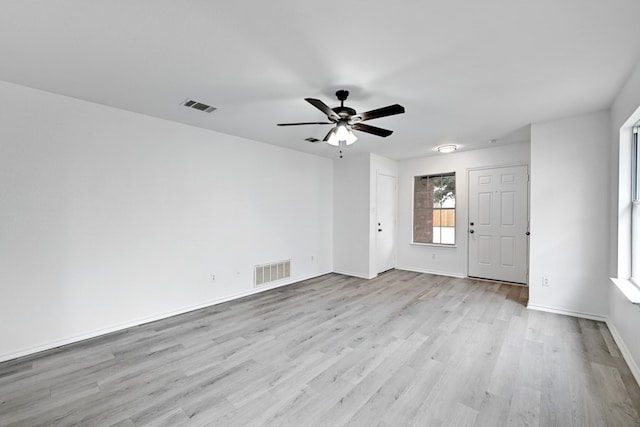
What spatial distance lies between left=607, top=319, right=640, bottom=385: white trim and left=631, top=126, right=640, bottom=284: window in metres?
0.61

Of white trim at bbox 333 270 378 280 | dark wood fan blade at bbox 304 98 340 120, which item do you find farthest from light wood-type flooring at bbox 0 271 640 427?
dark wood fan blade at bbox 304 98 340 120

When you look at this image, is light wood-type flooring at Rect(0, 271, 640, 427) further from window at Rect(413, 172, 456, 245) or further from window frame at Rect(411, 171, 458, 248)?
window at Rect(413, 172, 456, 245)

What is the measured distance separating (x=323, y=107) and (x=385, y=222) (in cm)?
401

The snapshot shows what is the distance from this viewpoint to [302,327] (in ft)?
10.6

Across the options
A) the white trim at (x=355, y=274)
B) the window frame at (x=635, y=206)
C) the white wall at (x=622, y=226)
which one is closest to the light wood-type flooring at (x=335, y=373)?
the white wall at (x=622, y=226)

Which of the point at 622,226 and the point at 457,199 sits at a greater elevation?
the point at 457,199

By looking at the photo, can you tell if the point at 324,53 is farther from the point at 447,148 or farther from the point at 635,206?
the point at 447,148

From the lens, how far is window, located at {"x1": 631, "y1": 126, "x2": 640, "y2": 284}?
271cm

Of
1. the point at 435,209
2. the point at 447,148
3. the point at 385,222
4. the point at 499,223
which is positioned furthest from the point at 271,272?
the point at 499,223

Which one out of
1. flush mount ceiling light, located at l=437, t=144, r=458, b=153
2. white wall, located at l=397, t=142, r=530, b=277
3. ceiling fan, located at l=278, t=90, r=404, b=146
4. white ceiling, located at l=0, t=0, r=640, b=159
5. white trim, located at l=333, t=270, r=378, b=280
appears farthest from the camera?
white trim, located at l=333, t=270, r=378, b=280

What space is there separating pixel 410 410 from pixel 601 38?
284 centimetres

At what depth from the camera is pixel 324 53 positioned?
6.89 feet

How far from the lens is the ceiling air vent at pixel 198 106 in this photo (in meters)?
3.03

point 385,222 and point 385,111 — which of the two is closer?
point 385,111
